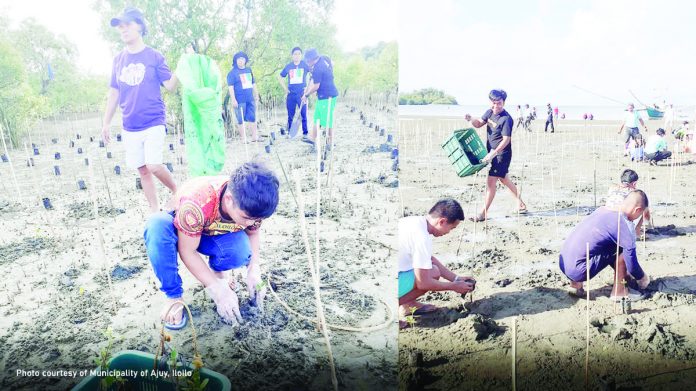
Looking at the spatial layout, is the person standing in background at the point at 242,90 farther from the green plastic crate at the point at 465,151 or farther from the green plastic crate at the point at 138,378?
the green plastic crate at the point at 465,151

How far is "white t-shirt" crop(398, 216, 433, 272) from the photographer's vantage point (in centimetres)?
246

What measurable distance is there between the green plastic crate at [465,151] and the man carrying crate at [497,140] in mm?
88

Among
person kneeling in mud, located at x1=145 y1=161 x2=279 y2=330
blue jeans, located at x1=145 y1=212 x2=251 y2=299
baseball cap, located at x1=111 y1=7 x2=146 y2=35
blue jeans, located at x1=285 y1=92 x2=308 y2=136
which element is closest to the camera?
person kneeling in mud, located at x1=145 y1=161 x2=279 y2=330

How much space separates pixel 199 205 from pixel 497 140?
274 centimetres

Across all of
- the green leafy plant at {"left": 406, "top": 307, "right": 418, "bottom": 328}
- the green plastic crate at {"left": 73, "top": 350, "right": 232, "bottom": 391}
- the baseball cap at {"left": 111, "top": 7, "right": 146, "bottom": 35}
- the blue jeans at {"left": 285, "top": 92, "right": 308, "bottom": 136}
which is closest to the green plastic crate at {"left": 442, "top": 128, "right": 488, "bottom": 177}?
the blue jeans at {"left": 285, "top": 92, "right": 308, "bottom": 136}

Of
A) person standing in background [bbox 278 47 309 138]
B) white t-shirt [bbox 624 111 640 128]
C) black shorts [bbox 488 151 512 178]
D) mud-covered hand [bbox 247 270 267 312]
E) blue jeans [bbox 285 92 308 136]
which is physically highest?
person standing in background [bbox 278 47 309 138]

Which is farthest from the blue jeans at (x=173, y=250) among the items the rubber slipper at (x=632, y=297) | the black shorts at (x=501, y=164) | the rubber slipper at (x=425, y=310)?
the black shorts at (x=501, y=164)

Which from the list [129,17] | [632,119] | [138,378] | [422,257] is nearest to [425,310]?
[422,257]

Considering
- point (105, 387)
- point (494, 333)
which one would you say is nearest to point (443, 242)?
point (494, 333)

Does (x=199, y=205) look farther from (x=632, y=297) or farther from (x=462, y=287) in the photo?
(x=632, y=297)

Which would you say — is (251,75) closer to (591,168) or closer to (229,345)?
(229,345)

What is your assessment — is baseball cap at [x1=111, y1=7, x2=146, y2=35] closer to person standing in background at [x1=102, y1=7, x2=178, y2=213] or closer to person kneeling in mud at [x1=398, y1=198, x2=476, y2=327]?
person standing in background at [x1=102, y1=7, x2=178, y2=213]

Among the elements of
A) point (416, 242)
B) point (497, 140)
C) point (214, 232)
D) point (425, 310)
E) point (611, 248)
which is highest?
point (497, 140)

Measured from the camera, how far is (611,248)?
2.71 meters
